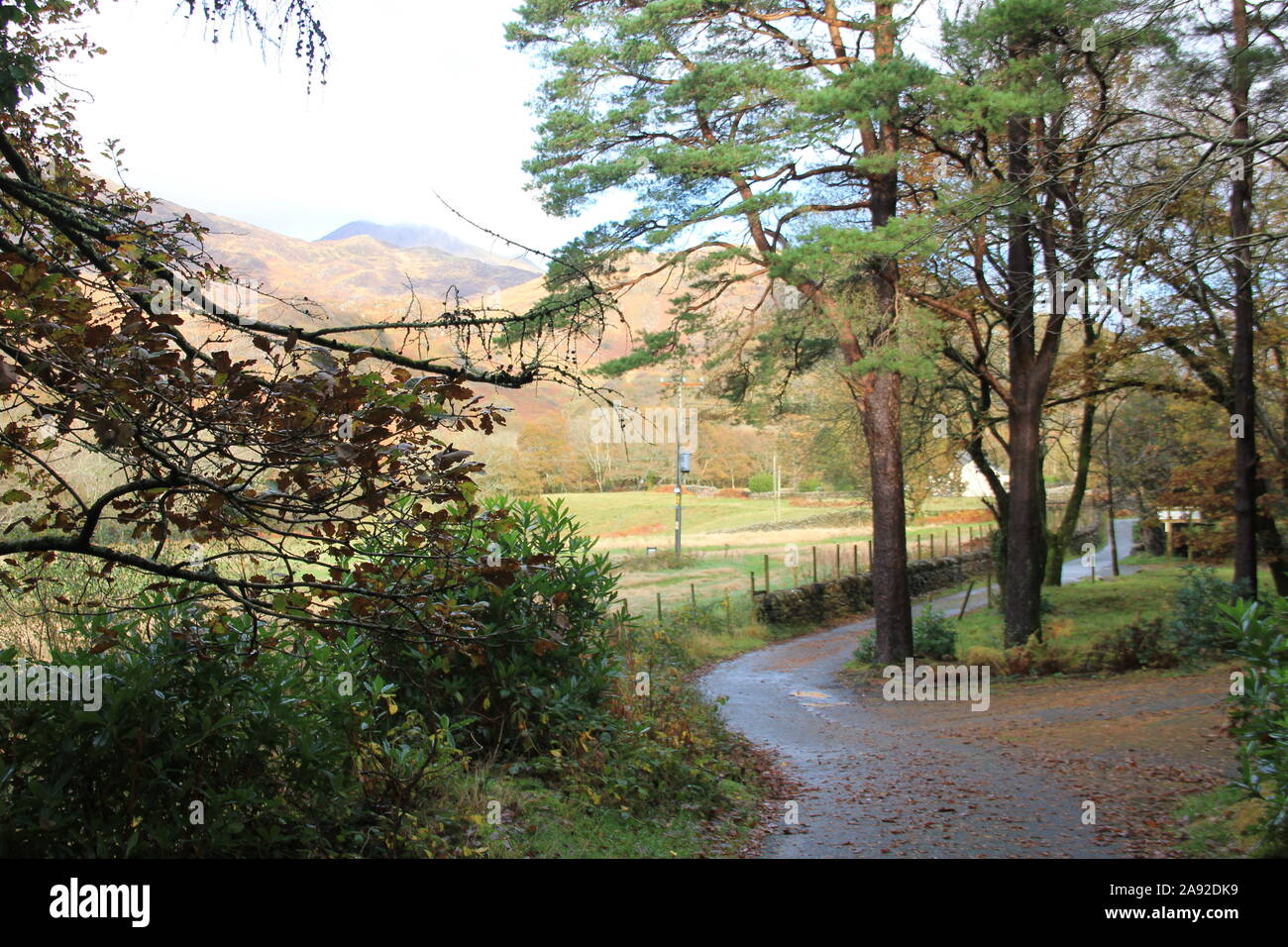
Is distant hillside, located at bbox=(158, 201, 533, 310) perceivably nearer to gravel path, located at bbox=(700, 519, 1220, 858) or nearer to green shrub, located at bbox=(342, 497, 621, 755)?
green shrub, located at bbox=(342, 497, 621, 755)

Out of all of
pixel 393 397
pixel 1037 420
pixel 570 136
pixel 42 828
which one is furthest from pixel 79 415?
pixel 1037 420

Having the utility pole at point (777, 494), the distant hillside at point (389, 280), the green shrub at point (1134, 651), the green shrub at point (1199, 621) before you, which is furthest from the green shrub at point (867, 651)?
the utility pole at point (777, 494)

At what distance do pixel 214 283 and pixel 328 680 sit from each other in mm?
1958

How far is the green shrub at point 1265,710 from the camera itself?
183 inches

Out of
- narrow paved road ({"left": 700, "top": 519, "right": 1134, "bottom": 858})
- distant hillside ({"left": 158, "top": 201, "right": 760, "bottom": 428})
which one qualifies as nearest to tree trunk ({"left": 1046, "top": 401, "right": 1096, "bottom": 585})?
distant hillside ({"left": 158, "top": 201, "right": 760, "bottom": 428})

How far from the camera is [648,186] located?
47.0 feet

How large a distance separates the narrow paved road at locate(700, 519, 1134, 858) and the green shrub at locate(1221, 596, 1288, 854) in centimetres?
132

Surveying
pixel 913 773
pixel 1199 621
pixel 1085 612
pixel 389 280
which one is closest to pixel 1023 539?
pixel 1199 621

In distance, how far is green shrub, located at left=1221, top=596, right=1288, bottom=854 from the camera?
466cm

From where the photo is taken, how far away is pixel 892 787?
8398mm

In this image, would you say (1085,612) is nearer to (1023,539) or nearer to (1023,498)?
(1023,539)

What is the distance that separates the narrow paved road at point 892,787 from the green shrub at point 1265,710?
1316mm

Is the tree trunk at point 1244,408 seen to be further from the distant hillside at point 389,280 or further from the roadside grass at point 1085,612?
the distant hillside at point 389,280
